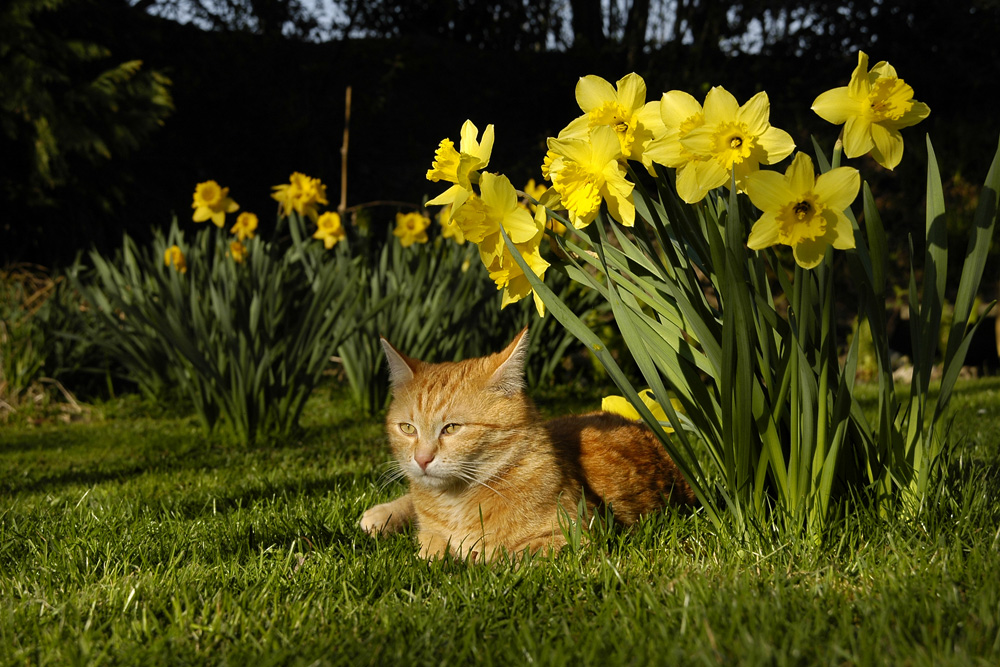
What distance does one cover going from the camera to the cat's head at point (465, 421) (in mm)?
2111

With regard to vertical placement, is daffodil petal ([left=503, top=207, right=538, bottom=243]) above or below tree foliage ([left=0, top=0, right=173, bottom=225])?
below

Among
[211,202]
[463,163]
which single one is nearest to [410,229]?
[211,202]

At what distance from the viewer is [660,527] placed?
209cm

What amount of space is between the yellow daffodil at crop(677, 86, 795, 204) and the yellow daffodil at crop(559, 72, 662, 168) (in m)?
0.18

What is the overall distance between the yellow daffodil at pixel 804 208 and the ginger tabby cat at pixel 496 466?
77cm

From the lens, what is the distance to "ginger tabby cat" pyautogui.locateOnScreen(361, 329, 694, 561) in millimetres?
2064

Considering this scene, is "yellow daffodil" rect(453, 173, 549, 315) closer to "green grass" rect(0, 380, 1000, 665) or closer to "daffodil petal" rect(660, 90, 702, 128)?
"daffodil petal" rect(660, 90, 702, 128)

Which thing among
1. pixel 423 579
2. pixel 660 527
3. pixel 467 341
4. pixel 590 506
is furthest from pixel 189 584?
pixel 467 341

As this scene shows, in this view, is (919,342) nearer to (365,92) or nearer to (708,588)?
(708,588)

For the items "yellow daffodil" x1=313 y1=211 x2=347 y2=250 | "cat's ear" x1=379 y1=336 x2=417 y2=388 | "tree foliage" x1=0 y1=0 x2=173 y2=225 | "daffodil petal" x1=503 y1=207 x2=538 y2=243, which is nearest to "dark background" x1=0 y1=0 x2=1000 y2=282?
"tree foliage" x1=0 y1=0 x2=173 y2=225

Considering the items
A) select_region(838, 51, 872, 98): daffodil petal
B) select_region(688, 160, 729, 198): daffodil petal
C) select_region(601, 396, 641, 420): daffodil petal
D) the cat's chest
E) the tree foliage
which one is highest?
the tree foliage

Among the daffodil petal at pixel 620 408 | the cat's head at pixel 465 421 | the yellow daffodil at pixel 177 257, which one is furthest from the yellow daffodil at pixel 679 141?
the yellow daffodil at pixel 177 257

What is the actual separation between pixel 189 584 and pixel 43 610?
28 cm

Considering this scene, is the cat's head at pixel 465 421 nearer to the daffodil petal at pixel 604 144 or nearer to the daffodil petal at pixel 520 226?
the daffodil petal at pixel 520 226
